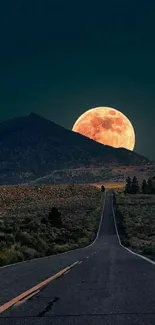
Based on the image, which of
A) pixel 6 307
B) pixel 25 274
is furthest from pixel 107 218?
pixel 6 307

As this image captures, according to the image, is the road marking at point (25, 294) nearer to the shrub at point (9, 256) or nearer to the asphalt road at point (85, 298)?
Result: the asphalt road at point (85, 298)

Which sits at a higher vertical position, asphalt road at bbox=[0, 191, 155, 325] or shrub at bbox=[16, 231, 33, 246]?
shrub at bbox=[16, 231, 33, 246]

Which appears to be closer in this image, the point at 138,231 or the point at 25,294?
the point at 25,294

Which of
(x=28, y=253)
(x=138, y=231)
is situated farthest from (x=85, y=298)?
(x=138, y=231)

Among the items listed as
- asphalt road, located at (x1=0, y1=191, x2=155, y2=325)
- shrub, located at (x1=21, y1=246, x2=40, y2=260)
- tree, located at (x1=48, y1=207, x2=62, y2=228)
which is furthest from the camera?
tree, located at (x1=48, y1=207, x2=62, y2=228)

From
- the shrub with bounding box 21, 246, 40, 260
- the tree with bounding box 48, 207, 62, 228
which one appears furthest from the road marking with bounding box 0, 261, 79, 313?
the tree with bounding box 48, 207, 62, 228

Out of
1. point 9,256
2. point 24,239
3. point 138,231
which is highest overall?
point 24,239

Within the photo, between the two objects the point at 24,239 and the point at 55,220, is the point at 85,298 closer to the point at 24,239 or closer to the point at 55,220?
the point at 24,239

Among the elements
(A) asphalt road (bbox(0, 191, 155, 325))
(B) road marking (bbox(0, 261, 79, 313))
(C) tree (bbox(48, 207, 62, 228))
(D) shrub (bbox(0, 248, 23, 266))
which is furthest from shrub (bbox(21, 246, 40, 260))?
(C) tree (bbox(48, 207, 62, 228))

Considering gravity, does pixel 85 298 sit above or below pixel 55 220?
below

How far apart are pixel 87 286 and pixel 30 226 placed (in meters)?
27.7

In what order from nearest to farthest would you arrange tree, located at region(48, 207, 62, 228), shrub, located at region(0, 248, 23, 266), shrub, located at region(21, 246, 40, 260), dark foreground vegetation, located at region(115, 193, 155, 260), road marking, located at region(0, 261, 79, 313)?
1. road marking, located at region(0, 261, 79, 313)
2. shrub, located at region(0, 248, 23, 266)
3. shrub, located at region(21, 246, 40, 260)
4. dark foreground vegetation, located at region(115, 193, 155, 260)
5. tree, located at region(48, 207, 62, 228)

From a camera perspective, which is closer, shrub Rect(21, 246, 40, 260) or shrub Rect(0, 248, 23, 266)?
shrub Rect(0, 248, 23, 266)

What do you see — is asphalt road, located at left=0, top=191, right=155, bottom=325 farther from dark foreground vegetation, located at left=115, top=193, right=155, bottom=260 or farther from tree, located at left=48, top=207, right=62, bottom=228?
tree, located at left=48, top=207, right=62, bottom=228
